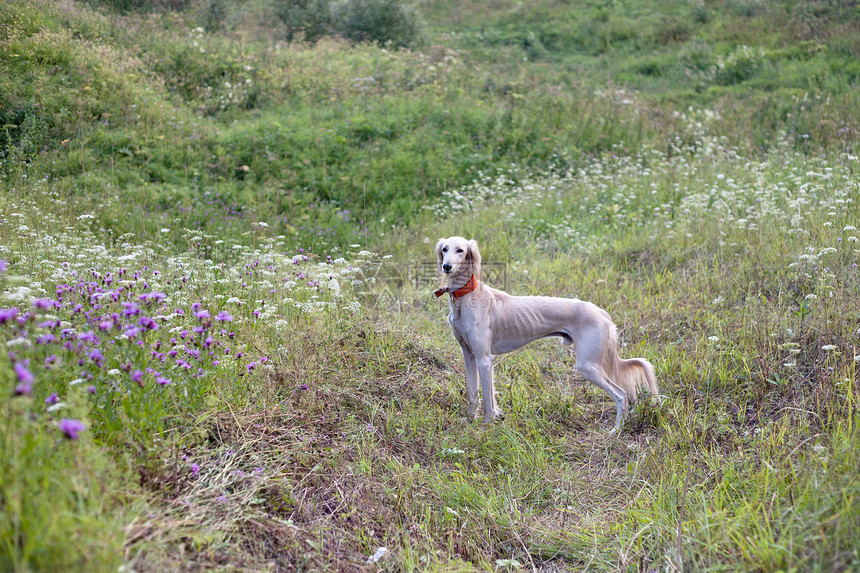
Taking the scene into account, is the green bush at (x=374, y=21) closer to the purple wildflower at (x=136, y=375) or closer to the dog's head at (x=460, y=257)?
the dog's head at (x=460, y=257)

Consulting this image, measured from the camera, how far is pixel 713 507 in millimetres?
3043

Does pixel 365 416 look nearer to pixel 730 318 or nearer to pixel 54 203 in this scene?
pixel 730 318

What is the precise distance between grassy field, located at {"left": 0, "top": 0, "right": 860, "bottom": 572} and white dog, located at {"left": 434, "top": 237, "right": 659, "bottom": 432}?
0.25 metres

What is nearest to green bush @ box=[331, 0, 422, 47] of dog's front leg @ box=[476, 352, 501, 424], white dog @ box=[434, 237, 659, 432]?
white dog @ box=[434, 237, 659, 432]

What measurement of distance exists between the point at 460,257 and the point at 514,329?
740mm

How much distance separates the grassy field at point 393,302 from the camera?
8.52 ft

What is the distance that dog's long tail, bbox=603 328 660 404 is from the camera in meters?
4.32

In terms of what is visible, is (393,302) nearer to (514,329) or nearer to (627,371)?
(514,329)

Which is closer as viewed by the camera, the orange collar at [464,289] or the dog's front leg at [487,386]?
the dog's front leg at [487,386]

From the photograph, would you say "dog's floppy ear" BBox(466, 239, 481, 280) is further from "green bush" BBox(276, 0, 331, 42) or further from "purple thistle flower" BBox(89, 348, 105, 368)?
"green bush" BBox(276, 0, 331, 42)

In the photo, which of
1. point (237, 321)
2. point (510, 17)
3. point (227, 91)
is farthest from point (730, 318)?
point (510, 17)

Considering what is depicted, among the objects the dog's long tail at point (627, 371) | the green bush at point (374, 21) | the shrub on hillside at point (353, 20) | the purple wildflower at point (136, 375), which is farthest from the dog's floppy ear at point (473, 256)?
the green bush at point (374, 21)

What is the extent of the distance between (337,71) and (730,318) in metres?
10.4

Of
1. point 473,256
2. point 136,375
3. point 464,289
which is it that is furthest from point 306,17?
point 136,375
